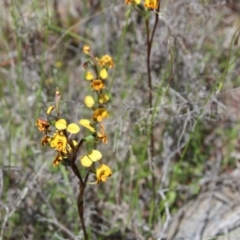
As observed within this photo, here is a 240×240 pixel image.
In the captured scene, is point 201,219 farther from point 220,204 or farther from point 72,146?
point 72,146

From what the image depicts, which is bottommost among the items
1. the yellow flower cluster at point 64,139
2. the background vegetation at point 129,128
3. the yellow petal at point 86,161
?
the background vegetation at point 129,128

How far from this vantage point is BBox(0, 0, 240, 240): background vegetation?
2283 millimetres

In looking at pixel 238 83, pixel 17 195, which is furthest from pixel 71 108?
pixel 238 83

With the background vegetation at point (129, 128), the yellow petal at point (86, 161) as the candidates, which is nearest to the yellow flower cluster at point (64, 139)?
the yellow petal at point (86, 161)

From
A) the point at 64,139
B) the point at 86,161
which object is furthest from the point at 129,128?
the point at 64,139

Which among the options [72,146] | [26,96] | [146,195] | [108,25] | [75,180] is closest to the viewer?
[72,146]

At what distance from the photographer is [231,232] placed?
2.24 metres

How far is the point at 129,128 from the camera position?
250 centimetres

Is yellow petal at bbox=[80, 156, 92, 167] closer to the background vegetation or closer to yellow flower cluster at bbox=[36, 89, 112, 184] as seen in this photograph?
yellow flower cluster at bbox=[36, 89, 112, 184]

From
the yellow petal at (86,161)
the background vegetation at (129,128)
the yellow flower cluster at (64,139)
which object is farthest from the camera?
the background vegetation at (129,128)

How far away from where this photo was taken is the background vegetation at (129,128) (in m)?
2.28

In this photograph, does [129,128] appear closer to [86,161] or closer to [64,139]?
[86,161]

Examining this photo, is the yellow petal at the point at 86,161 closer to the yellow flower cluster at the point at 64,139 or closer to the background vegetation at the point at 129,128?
the yellow flower cluster at the point at 64,139

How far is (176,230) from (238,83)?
0.97 meters
